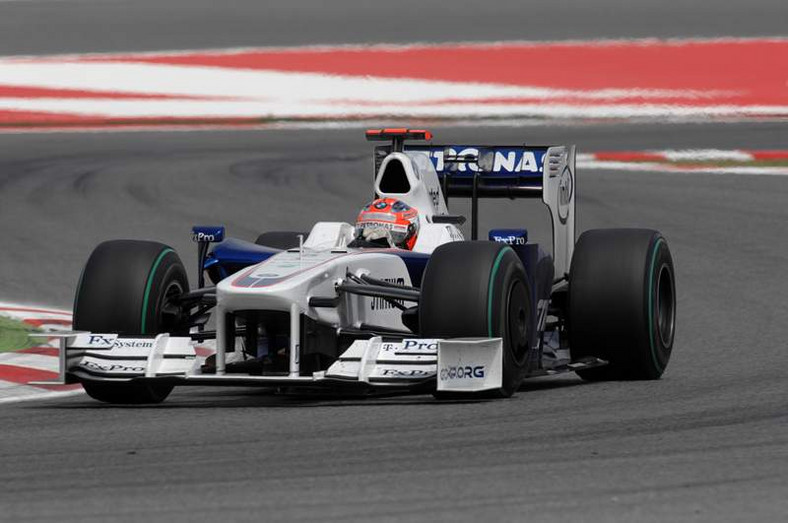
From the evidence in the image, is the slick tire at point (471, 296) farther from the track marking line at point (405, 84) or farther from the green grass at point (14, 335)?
the track marking line at point (405, 84)

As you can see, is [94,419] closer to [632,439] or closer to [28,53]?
[632,439]

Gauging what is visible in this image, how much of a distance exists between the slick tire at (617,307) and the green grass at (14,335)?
4.11 metres

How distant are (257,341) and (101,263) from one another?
1.05 metres

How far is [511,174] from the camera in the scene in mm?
12070

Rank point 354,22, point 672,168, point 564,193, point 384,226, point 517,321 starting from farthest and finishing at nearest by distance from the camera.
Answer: point 354,22 → point 672,168 → point 564,193 → point 384,226 → point 517,321

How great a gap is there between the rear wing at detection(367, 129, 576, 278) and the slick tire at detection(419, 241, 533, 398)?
2.11 meters

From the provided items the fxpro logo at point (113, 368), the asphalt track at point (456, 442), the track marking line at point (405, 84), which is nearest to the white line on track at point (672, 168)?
the track marking line at point (405, 84)

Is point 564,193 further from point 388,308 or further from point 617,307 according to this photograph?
point 388,308

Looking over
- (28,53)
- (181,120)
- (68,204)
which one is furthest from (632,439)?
(28,53)

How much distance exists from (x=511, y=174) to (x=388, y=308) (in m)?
1.97

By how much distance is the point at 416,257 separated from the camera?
34.6ft

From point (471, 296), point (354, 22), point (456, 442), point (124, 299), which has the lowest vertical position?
point (456, 442)

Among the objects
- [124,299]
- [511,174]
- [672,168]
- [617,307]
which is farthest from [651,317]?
[672,168]

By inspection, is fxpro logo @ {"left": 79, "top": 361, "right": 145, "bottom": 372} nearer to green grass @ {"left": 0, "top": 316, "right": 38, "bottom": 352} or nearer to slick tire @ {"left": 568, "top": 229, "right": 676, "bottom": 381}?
green grass @ {"left": 0, "top": 316, "right": 38, "bottom": 352}
